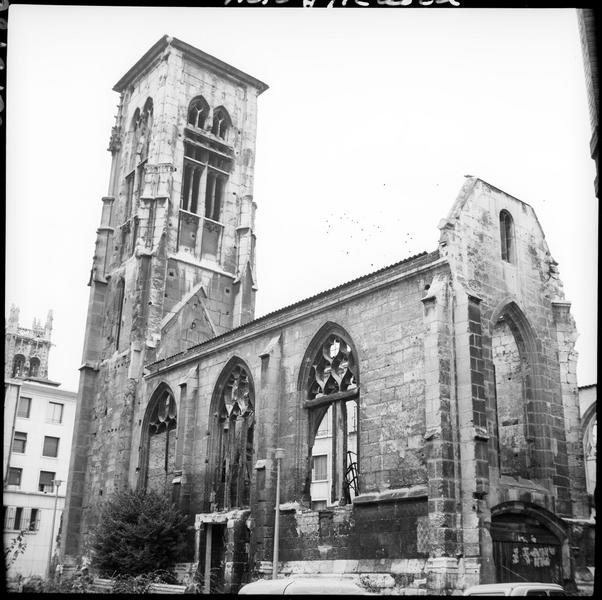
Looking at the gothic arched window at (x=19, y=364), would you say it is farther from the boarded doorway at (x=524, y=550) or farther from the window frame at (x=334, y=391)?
the boarded doorway at (x=524, y=550)

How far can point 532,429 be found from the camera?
2175 cm

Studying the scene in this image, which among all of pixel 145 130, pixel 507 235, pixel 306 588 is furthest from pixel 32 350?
pixel 306 588

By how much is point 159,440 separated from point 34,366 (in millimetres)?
58178

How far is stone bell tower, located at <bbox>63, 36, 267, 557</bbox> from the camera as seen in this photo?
Answer: 116 ft

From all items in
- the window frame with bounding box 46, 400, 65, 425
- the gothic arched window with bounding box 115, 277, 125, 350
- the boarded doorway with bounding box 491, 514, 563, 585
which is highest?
the gothic arched window with bounding box 115, 277, 125, 350

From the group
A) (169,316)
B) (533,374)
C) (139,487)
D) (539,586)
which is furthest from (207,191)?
(539,586)

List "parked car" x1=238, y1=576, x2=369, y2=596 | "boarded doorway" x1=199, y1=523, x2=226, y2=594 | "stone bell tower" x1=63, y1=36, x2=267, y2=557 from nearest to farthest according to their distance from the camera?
"parked car" x1=238, y1=576, x2=369, y2=596 → "boarded doorway" x1=199, y1=523, x2=226, y2=594 → "stone bell tower" x1=63, y1=36, x2=267, y2=557

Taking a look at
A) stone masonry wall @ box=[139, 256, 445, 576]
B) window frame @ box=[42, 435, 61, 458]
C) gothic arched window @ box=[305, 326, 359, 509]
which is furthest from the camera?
window frame @ box=[42, 435, 61, 458]

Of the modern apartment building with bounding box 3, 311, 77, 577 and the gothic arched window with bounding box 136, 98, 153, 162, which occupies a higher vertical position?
the gothic arched window with bounding box 136, 98, 153, 162

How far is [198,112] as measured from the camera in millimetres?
40938

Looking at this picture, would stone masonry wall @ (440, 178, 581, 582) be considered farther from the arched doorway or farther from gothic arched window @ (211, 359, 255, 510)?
gothic arched window @ (211, 359, 255, 510)

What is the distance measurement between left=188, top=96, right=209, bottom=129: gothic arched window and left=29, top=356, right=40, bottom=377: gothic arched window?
2019 inches

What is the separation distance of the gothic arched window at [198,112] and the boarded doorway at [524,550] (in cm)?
2745

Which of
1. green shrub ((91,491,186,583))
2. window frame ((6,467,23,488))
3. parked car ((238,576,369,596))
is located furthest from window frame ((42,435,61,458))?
parked car ((238,576,369,596))
